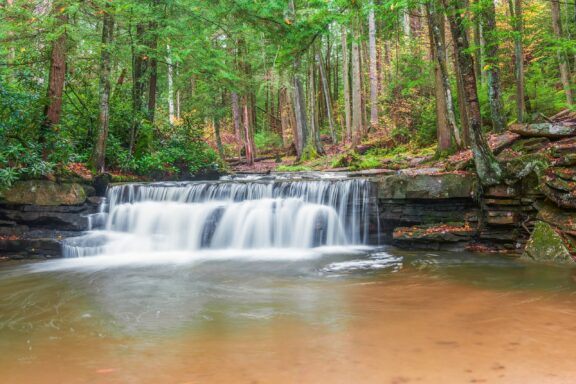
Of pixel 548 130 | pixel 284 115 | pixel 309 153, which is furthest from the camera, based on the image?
pixel 284 115

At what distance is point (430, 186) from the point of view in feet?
31.5

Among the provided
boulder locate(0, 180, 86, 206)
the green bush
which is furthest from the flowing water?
the green bush

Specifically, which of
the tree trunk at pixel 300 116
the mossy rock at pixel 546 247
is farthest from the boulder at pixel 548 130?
the tree trunk at pixel 300 116

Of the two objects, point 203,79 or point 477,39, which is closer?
point 203,79

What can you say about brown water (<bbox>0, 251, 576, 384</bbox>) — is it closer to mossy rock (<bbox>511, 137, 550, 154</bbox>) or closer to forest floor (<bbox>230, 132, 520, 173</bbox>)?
mossy rock (<bbox>511, 137, 550, 154</bbox>)

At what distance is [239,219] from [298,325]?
6721mm

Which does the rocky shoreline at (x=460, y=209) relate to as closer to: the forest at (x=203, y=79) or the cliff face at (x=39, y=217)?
the cliff face at (x=39, y=217)

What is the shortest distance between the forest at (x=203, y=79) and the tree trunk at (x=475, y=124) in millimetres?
26

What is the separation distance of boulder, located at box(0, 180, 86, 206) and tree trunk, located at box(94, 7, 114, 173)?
2.10m

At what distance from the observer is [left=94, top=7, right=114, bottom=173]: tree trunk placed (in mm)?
12625

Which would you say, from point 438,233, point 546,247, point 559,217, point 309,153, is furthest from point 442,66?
point 309,153

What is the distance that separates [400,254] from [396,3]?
5.46 metres

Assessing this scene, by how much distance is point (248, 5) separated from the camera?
1042 centimetres

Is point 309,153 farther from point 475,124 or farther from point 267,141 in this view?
point 475,124
